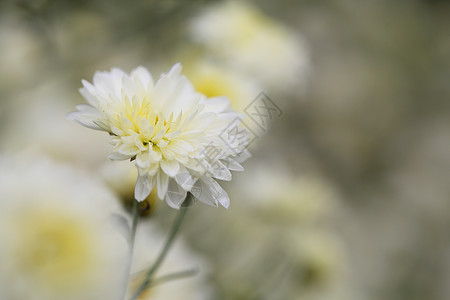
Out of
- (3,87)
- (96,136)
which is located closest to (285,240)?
(96,136)

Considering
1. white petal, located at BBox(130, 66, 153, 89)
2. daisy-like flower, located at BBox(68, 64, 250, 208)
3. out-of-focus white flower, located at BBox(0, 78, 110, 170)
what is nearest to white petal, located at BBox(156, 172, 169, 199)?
daisy-like flower, located at BBox(68, 64, 250, 208)

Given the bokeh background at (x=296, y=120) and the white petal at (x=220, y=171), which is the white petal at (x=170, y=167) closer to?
the white petal at (x=220, y=171)

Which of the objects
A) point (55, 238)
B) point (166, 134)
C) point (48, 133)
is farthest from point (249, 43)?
point (55, 238)

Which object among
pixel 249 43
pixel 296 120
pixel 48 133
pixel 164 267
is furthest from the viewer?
pixel 296 120

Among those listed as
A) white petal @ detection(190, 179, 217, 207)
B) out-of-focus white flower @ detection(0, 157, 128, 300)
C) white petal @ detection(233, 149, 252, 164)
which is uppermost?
white petal @ detection(233, 149, 252, 164)

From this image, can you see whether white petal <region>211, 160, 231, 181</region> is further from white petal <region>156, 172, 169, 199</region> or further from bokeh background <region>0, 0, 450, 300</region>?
bokeh background <region>0, 0, 450, 300</region>

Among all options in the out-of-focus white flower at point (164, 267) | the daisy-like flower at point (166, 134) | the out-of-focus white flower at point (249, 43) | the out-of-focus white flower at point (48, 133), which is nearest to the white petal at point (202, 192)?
the daisy-like flower at point (166, 134)

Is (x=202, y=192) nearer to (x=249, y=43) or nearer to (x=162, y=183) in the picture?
(x=162, y=183)
